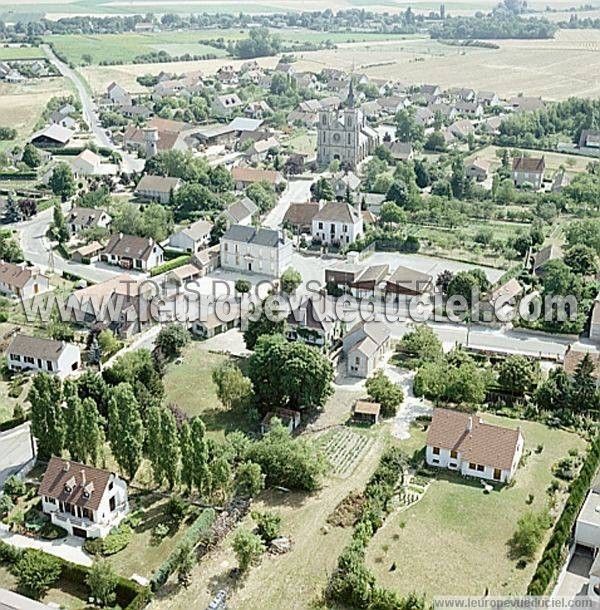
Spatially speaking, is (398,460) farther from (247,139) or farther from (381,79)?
(381,79)

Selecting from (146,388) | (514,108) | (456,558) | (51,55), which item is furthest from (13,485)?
(51,55)

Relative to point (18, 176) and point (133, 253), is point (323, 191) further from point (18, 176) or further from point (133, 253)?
point (18, 176)

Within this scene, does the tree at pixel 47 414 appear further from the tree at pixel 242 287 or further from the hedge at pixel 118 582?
the tree at pixel 242 287

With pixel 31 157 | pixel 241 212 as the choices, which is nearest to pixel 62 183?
pixel 31 157

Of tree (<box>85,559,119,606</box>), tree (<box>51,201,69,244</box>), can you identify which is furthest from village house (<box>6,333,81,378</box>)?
tree (<box>51,201,69,244</box>)

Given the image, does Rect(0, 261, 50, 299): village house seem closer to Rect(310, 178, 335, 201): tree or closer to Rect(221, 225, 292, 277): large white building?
Rect(221, 225, 292, 277): large white building
